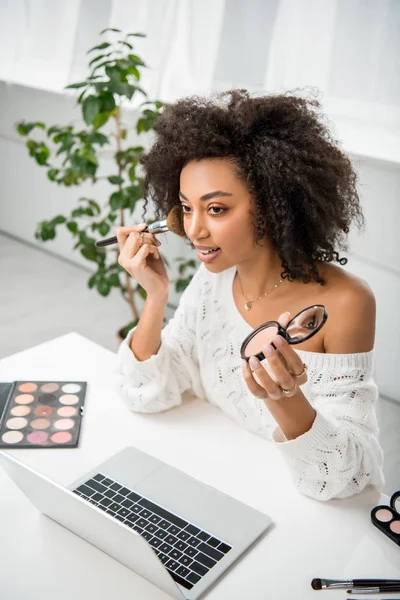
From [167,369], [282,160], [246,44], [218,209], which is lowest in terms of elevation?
[167,369]

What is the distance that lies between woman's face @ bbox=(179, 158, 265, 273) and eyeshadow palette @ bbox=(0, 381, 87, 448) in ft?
1.38

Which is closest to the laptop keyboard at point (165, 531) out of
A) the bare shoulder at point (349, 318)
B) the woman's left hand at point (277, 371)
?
the woman's left hand at point (277, 371)

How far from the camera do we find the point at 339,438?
1180 millimetres

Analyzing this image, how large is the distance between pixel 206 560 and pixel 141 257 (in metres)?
0.66

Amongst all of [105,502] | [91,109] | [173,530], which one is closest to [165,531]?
[173,530]

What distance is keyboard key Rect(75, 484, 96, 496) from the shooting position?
121 cm

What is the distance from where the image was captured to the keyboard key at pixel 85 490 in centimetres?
121

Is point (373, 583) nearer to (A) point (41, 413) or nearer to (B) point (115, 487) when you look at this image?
(B) point (115, 487)

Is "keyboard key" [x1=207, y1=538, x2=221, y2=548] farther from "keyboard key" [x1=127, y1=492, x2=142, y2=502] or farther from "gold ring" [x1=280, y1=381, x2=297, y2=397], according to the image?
"gold ring" [x1=280, y1=381, x2=297, y2=397]

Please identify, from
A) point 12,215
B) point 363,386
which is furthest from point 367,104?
point 12,215

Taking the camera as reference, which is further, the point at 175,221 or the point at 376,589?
the point at 175,221

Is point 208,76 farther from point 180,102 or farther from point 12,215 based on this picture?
point 12,215

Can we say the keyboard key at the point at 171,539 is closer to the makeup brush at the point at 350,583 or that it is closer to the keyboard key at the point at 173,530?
the keyboard key at the point at 173,530

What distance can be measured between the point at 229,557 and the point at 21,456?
455mm
